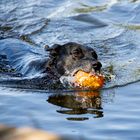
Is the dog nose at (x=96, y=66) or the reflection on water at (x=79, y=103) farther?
the dog nose at (x=96, y=66)

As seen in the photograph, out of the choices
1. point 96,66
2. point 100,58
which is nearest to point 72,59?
point 96,66

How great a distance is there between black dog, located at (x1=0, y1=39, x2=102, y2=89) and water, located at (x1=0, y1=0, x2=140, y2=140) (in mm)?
590

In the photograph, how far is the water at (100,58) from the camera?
5.22m

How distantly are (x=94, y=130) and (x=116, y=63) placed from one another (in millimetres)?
5043

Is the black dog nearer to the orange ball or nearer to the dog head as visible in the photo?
the dog head

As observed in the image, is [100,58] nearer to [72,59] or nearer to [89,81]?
[72,59]

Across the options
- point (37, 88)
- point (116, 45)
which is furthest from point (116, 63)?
point (37, 88)

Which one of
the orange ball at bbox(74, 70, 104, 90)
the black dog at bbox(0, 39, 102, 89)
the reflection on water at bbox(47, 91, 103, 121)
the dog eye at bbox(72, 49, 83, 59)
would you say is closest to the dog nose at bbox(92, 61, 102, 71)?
the black dog at bbox(0, 39, 102, 89)

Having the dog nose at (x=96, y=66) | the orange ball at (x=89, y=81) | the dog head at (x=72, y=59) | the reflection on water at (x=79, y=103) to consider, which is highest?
the dog head at (x=72, y=59)

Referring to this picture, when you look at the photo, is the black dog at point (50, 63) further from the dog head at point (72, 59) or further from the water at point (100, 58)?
the water at point (100, 58)

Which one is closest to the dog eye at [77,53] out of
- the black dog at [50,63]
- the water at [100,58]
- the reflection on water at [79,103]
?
the black dog at [50,63]

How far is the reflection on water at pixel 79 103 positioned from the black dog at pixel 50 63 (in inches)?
20.0

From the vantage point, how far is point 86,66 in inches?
306

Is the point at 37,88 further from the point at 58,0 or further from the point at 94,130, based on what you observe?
the point at 58,0
